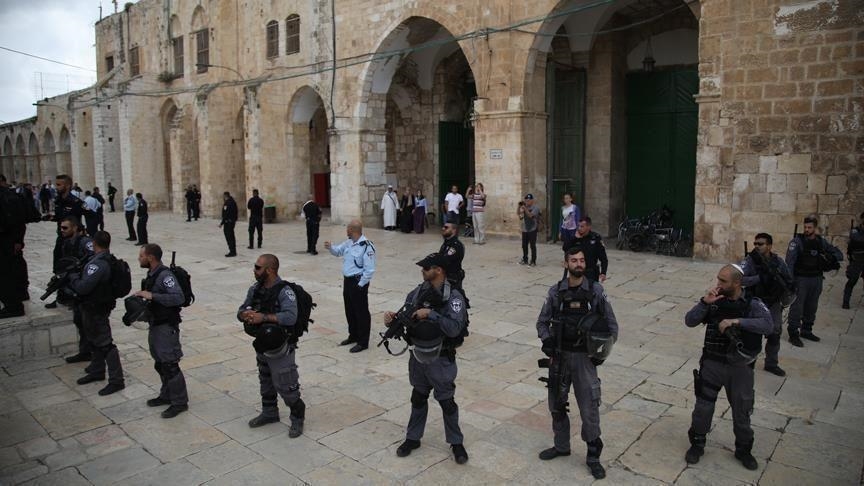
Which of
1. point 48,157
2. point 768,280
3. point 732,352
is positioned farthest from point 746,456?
point 48,157

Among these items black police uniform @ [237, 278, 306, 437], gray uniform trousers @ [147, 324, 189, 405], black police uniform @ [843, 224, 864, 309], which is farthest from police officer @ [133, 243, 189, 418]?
black police uniform @ [843, 224, 864, 309]

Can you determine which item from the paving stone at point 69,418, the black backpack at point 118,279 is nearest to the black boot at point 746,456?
the paving stone at point 69,418

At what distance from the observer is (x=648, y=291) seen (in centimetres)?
965

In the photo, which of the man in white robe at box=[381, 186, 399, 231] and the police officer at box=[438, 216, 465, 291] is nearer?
the police officer at box=[438, 216, 465, 291]

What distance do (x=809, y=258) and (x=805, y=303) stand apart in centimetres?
51

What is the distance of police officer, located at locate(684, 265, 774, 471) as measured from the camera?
13.5 feet

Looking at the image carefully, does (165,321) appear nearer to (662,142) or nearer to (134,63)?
(662,142)

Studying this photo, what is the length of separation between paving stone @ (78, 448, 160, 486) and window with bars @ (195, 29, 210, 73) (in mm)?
21220

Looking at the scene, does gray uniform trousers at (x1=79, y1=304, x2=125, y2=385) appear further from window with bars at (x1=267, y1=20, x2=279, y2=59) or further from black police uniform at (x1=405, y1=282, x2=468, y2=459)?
window with bars at (x1=267, y1=20, x2=279, y2=59)

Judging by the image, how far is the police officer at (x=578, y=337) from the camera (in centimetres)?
404

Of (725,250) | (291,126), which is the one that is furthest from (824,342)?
(291,126)

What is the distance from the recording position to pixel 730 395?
14.0 feet

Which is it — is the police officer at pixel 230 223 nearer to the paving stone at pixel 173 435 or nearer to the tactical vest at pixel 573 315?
the paving stone at pixel 173 435

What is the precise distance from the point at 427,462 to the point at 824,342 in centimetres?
520
